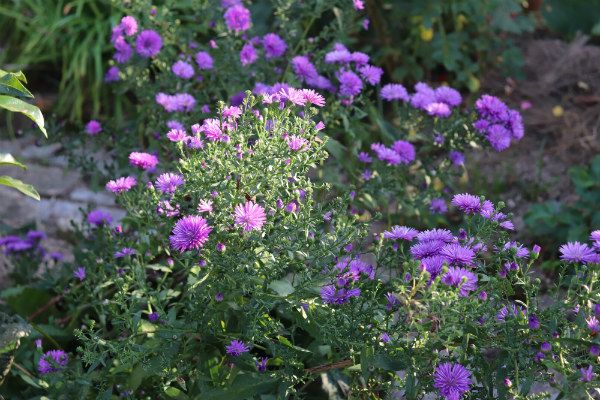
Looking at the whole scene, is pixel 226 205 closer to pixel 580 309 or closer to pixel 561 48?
pixel 580 309

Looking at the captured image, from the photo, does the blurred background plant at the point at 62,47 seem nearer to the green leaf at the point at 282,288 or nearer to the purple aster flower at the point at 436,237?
the green leaf at the point at 282,288

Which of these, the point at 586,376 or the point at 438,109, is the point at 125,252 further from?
the point at 586,376

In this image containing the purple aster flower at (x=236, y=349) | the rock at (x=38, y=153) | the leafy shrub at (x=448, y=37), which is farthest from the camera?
the rock at (x=38, y=153)

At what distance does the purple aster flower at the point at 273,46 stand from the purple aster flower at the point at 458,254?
101 cm

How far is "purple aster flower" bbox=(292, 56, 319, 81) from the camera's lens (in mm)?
2246

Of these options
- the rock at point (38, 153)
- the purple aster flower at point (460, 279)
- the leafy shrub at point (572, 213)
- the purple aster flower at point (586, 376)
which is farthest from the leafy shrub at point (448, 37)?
the purple aster flower at point (586, 376)

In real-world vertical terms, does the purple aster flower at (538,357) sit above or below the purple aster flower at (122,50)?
above

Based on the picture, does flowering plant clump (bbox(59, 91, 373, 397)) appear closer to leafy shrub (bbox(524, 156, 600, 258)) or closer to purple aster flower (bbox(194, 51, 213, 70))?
purple aster flower (bbox(194, 51, 213, 70))

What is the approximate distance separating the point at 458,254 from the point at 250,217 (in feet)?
1.19

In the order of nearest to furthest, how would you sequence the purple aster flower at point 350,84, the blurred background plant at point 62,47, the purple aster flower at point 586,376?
1. the purple aster flower at point 586,376
2. the purple aster flower at point 350,84
3. the blurred background plant at point 62,47

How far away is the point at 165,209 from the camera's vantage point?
171 centimetres

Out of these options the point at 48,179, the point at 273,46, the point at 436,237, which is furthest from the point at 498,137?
the point at 48,179

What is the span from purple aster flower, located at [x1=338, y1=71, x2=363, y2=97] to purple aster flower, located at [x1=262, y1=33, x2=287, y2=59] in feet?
0.70

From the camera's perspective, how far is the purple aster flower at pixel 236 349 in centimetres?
160
